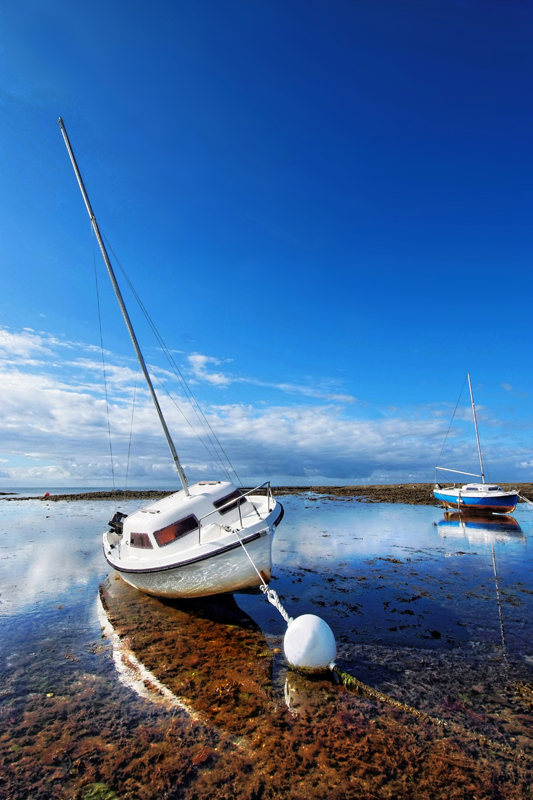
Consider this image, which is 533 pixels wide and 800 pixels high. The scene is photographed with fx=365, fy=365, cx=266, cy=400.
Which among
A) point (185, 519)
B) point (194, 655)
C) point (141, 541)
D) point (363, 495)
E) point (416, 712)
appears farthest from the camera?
point (363, 495)

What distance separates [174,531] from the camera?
37.5 ft

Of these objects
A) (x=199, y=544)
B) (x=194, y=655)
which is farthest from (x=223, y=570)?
(x=194, y=655)

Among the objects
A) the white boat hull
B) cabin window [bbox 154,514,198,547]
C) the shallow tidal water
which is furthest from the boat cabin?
the shallow tidal water

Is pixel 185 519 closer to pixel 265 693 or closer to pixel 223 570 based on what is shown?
pixel 223 570

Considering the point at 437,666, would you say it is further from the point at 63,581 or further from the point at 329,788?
the point at 63,581

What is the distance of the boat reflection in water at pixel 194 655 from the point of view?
21.6 ft

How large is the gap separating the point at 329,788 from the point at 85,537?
79.1 ft

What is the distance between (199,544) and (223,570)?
1.07 metres

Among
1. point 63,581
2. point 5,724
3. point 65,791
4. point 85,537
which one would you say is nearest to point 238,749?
point 65,791

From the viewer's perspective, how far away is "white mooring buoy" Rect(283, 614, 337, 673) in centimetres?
689

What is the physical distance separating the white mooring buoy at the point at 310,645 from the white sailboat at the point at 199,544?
268 centimetres

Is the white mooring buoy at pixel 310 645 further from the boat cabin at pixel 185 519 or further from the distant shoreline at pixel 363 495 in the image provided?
the distant shoreline at pixel 363 495

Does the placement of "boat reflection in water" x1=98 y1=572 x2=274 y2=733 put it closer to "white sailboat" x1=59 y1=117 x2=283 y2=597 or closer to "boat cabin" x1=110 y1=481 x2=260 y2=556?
"white sailboat" x1=59 y1=117 x2=283 y2=597

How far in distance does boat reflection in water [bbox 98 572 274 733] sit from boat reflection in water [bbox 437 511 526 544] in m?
18.0
